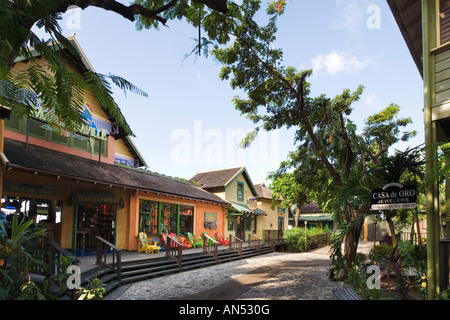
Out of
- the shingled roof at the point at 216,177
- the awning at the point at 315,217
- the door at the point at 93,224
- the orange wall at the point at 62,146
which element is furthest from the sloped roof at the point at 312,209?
the door at the point at 93,224

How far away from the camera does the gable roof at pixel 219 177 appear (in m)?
22.8

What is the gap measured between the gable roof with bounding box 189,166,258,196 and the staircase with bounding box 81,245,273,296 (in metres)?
6.66

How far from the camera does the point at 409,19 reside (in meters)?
7.47

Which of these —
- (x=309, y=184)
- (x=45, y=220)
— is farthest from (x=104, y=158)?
(x=309, y=184)

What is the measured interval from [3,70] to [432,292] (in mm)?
7032

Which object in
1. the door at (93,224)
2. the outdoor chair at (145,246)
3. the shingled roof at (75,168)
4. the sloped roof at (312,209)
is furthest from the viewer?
the sloped roof at (312,209)

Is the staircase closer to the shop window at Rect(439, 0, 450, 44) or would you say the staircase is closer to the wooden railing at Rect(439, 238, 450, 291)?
the wooden railing at Rect(439, 238, 450, 291)

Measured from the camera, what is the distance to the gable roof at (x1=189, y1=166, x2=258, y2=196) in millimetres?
22795

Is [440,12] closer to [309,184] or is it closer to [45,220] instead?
[309,184]

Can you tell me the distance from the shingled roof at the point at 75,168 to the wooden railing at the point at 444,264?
9919 millimetres

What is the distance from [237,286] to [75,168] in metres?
6.88

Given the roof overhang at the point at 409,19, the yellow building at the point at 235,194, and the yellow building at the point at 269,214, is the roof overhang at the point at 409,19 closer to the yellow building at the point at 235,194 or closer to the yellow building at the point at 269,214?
the yellow building at the point at 235,194

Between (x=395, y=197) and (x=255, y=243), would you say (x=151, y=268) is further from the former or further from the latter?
(x=255, y=243)
